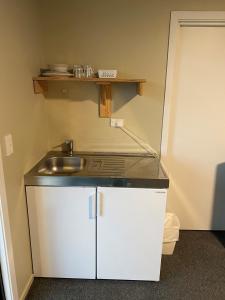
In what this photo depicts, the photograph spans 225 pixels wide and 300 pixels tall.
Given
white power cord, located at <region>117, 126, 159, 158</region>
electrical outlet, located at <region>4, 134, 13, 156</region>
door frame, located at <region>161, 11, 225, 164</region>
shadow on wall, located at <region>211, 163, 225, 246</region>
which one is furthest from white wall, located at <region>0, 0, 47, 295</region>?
shadow on wall, located at <region>211, 163, 225, 246</region>

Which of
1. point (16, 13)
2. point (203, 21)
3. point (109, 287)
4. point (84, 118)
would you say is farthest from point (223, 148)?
point (16, 13)

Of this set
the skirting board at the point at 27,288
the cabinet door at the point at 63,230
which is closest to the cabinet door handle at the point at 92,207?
the cabinet door at the point at 63,230

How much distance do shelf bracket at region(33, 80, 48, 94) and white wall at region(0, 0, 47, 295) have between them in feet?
0.19

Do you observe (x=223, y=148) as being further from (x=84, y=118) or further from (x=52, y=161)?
(x=52, y=161)

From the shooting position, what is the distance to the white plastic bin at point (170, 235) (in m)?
2.11

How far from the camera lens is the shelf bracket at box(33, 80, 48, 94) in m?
1.90

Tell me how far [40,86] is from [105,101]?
0.57 meters

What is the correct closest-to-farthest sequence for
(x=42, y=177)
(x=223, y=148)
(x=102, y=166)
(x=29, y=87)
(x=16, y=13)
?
(x=16, y=13), (x=42, y=177), (x=29, y=87), (x=102, y=166), (x=223, y=148)

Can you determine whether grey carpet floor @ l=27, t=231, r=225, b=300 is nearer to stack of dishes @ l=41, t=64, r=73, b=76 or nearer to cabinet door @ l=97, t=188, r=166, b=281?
cabinet door @ l=97, t=188, r=166, b=281

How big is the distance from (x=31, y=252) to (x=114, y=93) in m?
1.49

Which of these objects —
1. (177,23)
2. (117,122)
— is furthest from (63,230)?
(177,23)

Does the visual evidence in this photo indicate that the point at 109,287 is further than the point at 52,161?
No

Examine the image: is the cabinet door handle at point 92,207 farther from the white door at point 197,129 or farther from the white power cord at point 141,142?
the white door at point 197,129

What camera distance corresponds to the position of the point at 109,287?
184 centimetres
